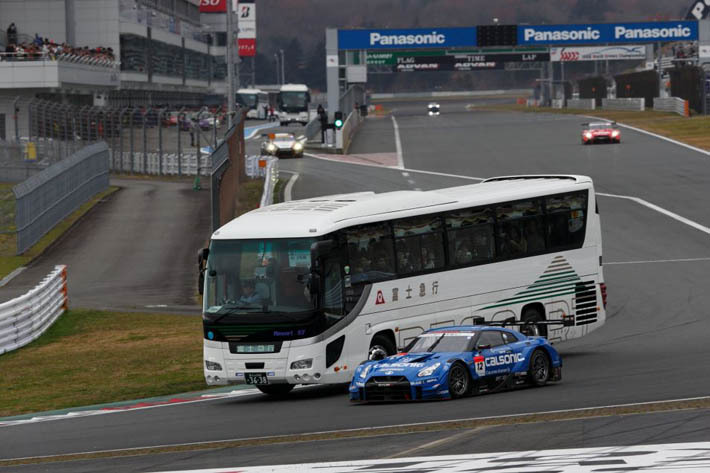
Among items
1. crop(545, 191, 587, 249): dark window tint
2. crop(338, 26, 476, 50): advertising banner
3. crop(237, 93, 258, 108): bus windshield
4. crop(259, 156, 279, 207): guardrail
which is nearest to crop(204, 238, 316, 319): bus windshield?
crop(545, 191, 587, 249): dark window tint

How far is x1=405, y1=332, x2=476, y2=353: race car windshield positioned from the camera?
58.7 feet

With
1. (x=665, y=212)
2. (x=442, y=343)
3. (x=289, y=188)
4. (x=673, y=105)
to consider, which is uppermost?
(x=673, y=105)

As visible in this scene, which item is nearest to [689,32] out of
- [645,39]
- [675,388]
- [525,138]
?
[645,39]

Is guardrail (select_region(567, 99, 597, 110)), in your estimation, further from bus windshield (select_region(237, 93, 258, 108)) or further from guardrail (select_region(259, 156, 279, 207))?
guardrail (select_region(259, 156, 279, 207))

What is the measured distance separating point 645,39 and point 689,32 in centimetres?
384

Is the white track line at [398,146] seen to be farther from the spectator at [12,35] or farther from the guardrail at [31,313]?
the guardrail at [31,313]

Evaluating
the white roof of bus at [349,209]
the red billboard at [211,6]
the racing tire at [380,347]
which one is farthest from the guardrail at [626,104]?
the racing tire at [380,347]

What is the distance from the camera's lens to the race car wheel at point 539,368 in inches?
736

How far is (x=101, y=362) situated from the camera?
974 inches

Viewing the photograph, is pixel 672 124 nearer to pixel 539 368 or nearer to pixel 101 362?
pixel 101 362

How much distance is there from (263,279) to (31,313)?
35.8ft

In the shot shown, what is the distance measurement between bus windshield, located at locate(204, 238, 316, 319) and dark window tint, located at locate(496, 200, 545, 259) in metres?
4.73

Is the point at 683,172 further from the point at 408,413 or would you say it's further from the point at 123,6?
the point at 123,6

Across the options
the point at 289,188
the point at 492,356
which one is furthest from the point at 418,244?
the point at 289,188
